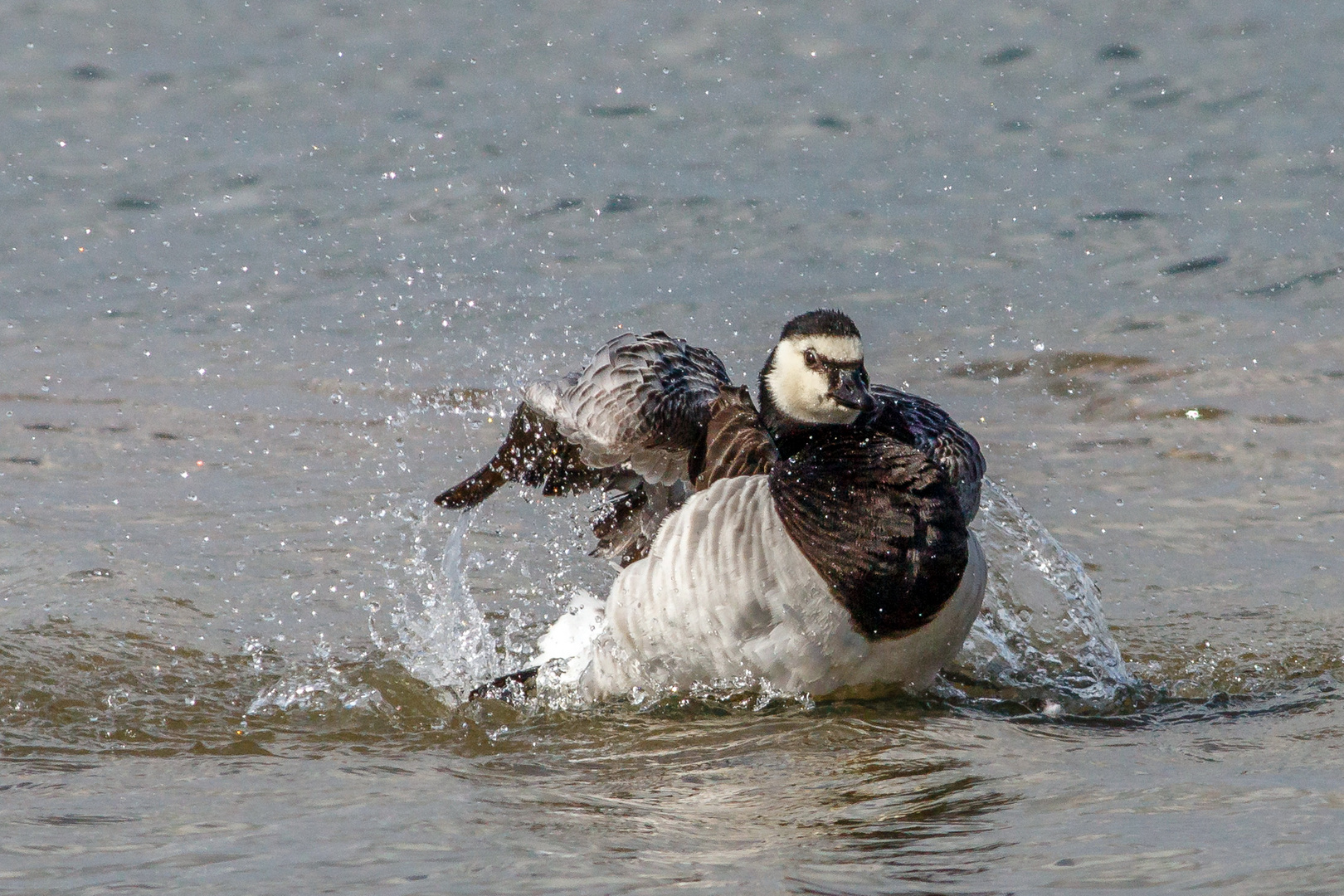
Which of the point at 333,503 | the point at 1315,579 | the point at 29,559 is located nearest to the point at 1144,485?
the point at 1315,579

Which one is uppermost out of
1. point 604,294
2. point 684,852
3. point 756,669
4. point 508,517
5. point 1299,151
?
point 1299,151

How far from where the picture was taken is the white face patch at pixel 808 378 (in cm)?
521

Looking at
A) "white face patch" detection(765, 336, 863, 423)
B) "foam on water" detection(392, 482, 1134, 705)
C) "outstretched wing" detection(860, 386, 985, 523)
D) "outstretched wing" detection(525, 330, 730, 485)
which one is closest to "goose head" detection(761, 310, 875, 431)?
"white face patch" detection(765, 336, 863, 423)

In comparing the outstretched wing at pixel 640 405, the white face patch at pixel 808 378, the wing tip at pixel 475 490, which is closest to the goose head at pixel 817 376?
the white face patch at pixel 808 378

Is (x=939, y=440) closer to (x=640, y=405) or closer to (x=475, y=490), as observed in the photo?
(x=640, y=405)

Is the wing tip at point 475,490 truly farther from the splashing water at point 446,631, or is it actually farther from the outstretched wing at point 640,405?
the outstretched wing at point 640,405

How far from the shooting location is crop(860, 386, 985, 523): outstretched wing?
17.5 feet

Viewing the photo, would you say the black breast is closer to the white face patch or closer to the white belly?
the white belly

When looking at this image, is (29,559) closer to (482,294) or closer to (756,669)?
(756,669)

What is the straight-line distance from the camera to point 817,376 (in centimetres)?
525

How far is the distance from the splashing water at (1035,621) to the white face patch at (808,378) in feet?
3.89

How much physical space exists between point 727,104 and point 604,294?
347 cm

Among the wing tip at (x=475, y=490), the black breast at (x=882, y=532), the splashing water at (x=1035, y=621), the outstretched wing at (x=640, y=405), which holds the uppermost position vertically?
the outstretched wing at (x=640, y=405)

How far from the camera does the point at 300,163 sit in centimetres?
1235
